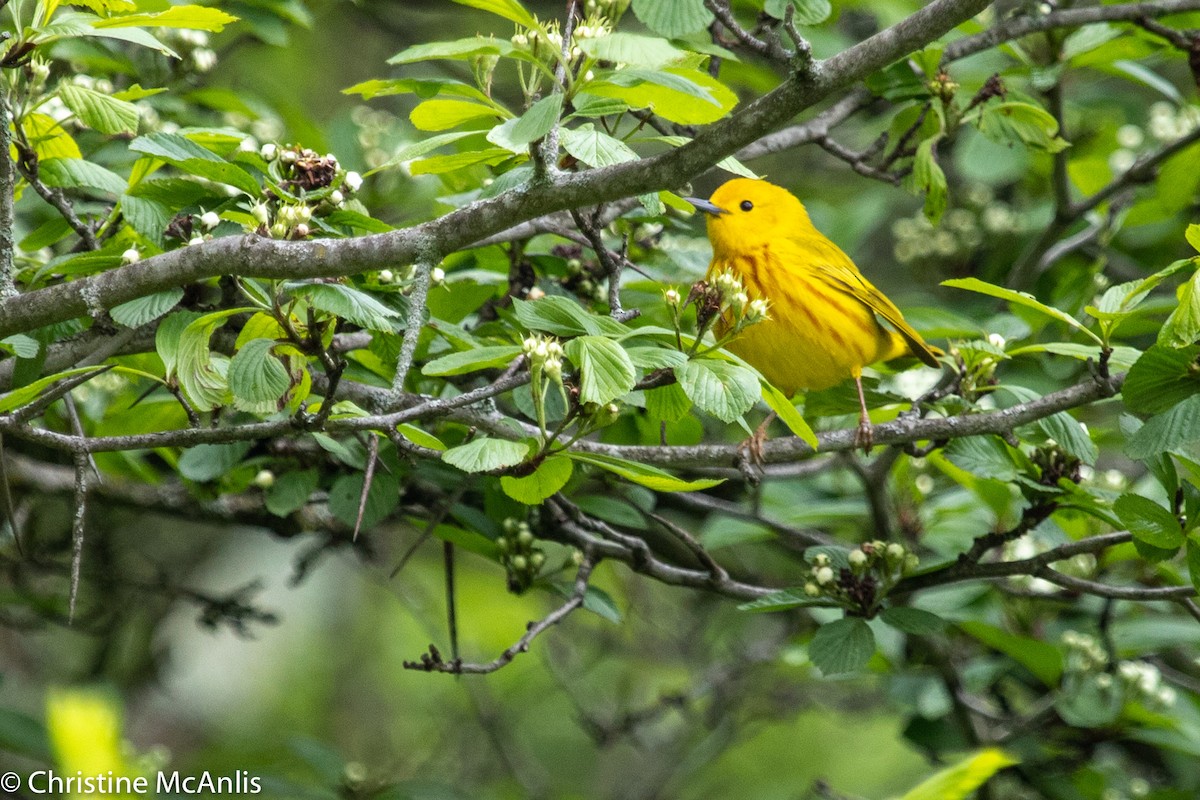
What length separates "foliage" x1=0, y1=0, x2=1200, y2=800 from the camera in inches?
91.7

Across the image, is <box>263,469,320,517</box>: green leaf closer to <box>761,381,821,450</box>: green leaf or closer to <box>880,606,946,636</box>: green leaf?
<box>761,381,821,450</box>: green leaf

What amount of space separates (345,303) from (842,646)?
166 cm

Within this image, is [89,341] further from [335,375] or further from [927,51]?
[927,51]

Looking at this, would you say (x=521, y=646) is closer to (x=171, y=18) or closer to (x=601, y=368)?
(x=601, y=368)

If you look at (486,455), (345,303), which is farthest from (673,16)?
Result: (486,455)

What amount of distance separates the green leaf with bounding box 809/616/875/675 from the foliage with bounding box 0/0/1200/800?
11 millimetres

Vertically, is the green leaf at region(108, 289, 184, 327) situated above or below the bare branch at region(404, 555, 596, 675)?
above

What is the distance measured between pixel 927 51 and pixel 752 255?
3.36 feet

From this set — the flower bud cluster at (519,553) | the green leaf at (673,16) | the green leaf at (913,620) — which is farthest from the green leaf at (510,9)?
the green leaf at (913,620)

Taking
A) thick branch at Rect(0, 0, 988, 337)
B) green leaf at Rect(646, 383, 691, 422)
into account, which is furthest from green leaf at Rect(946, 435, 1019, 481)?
thick branch at Rect(0, 0, 988, 337)

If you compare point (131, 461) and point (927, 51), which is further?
point (131, 461)

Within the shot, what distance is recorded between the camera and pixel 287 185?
263 centimetres

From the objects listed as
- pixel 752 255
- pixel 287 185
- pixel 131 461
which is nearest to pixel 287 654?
pixel 131 461

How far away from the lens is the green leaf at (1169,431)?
260cm
